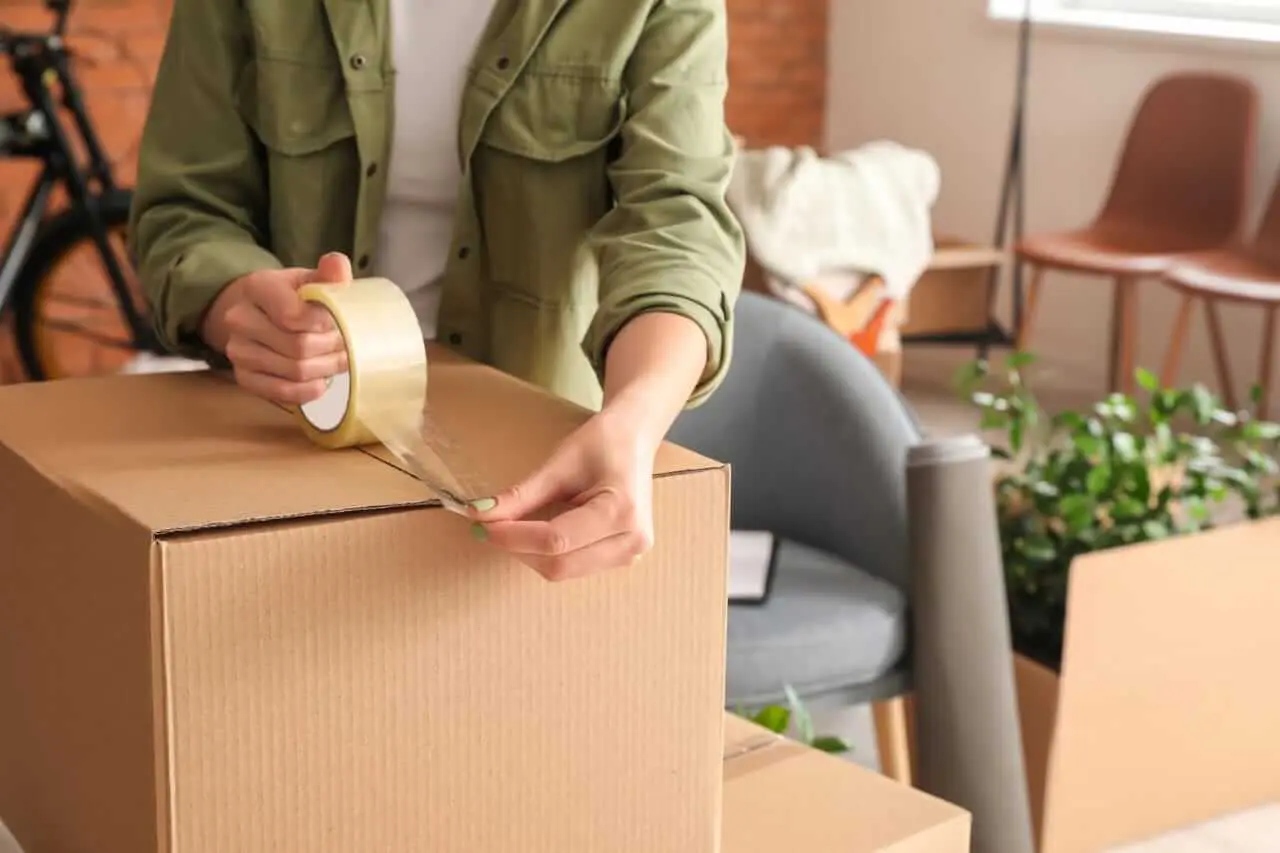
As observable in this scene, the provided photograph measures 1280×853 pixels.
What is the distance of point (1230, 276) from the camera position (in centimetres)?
376

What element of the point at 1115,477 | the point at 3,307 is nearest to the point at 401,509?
the point at 1115,477

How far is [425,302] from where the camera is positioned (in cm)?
108

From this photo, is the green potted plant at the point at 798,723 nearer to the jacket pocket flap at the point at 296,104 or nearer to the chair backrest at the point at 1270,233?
the jacket pocket flap at the point at 296,104

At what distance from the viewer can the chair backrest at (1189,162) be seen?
4.11m

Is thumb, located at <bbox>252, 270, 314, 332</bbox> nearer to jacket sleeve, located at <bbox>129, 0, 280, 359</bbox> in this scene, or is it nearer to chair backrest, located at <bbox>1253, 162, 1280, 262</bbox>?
jacket sleeve, located at <bbox>129, 0, 280, 359</bbox>

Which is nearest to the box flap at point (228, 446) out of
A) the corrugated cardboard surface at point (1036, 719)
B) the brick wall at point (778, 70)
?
the corrugated cardboard surface at point (1036, 719)

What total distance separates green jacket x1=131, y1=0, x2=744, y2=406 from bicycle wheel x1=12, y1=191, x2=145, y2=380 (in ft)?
7.59

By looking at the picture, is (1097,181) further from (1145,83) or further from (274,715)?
(274,715)

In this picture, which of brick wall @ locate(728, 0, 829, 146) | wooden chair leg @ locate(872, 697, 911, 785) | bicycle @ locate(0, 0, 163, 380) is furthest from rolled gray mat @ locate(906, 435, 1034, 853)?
brick wall @ locate(728, 0, 829, 146)

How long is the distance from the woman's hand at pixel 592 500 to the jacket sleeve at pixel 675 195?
10cm

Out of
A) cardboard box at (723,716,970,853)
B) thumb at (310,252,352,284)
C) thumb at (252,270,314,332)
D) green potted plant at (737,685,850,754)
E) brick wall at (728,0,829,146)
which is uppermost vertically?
thumb at (310,252,352,284)

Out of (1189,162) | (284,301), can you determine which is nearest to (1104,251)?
(1189,162)

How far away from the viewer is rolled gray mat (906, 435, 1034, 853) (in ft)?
5.00

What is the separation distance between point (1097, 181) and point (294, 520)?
14.0ft
